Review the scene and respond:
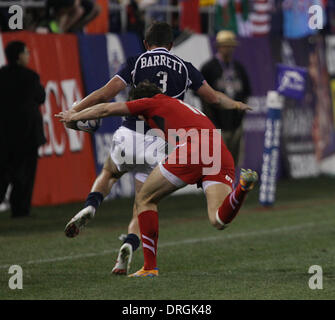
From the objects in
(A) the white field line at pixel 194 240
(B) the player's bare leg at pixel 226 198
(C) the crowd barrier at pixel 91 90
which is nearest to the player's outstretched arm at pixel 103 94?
(B) the player's bare leg at pixel 226 198

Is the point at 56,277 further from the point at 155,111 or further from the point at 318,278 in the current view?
the point at 318,278

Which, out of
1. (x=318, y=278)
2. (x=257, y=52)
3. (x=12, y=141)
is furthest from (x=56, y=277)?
(x=257, y=52)

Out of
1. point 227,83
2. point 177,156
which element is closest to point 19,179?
point 227,83

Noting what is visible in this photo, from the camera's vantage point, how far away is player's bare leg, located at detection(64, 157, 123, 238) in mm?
9000

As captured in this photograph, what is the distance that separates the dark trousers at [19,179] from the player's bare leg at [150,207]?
5477 millimetres

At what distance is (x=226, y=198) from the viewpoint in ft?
26.7

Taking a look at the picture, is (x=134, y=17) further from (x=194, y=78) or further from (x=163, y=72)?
(x=163, y=72)

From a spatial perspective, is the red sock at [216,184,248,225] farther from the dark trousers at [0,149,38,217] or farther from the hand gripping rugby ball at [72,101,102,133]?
the dark trousers at [0,149,38,217]

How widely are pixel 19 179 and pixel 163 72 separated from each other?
537 centimetres

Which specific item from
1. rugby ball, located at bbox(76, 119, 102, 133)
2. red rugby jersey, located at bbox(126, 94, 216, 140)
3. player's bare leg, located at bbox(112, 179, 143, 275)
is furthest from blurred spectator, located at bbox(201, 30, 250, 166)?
red rugby jersey, located at bbox(126, 94, 216, 140)

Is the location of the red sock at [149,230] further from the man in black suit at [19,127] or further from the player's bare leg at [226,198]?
the man in black suit at [19,127]

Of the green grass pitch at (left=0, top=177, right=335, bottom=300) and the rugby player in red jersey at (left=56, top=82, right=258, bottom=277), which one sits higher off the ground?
the rugby player in red jersey at (left=56, top=82, right=258, bottom=277)

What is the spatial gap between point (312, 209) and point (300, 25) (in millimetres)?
8617

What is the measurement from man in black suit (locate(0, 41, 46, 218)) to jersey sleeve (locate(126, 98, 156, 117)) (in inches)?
215
